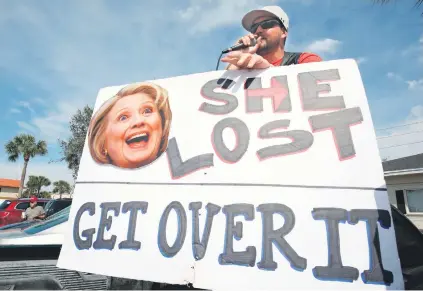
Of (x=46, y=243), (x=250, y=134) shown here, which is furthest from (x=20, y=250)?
(x=250, y=134)

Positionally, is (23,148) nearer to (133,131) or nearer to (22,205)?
(22,205)

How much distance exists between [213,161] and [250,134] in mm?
289

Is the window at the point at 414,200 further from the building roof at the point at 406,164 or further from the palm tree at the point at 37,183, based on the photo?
the palm tree at the point at 37,183

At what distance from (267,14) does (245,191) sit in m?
1.71

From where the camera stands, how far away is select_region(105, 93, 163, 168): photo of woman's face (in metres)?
1.86

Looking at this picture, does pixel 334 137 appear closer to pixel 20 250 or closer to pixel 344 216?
pixel 344 216

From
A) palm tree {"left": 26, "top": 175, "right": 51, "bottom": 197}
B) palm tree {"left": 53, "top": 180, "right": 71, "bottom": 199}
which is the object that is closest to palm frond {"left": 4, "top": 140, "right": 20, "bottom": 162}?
palm tree {"left": 26, "top": 175, "right": 51, "bottom": 197}

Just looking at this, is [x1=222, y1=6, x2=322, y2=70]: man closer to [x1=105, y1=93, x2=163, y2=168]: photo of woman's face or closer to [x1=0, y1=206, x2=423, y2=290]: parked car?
[x1=105, y1=93, x2=163, y2=168]: photo of woman's face

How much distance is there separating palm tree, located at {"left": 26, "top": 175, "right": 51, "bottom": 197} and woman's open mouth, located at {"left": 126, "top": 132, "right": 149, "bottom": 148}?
60.7m

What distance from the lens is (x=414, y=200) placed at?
489 inches

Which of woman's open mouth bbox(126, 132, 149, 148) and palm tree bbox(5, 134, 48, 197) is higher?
palm tree bbox(5, 134, 48, 197)

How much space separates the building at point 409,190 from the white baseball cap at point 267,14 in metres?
13.3

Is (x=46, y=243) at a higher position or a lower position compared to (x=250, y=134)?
lower

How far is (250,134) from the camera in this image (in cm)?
163
